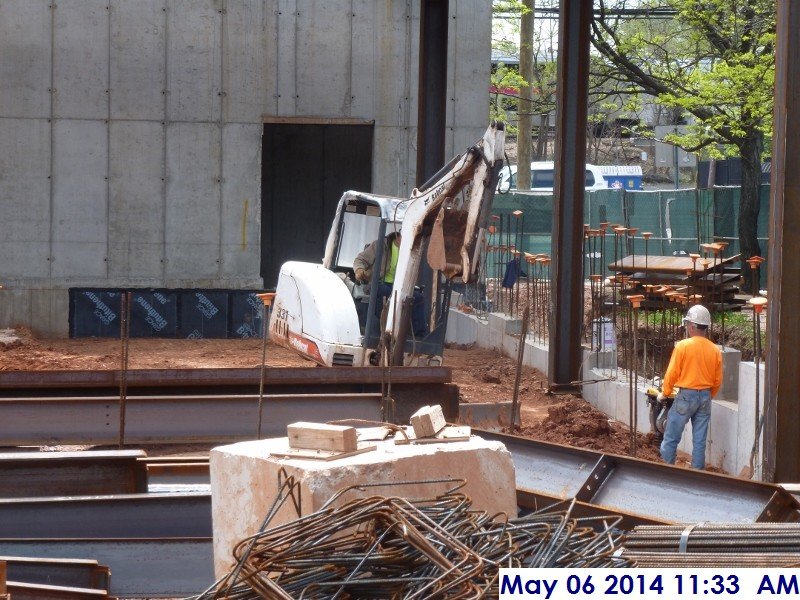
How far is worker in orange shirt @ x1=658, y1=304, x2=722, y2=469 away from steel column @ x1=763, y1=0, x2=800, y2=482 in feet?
8.10

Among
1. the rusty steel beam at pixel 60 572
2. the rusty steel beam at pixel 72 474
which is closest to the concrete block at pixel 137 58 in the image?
the rusty steel beam at pixel 72 474

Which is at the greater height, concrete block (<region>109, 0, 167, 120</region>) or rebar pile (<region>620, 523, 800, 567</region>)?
concrete block (<region>109, 0, 167, 120</region>)

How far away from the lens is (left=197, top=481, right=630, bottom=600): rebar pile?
4.85 metres

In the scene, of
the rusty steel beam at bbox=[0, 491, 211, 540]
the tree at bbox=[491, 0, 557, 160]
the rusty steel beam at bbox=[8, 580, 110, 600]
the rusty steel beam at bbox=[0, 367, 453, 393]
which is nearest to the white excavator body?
the rusty steel beam at bbox=[0, 367, 453, 393]

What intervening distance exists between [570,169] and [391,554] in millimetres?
9395

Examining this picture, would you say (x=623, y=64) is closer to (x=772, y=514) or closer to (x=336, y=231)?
(x=336, y=231)

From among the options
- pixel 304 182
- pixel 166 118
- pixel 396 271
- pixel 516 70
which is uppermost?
pixel 516 70

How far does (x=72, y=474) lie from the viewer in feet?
28.9

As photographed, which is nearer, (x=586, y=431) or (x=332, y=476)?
(x=332, y=476)

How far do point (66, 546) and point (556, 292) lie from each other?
7.70 meters

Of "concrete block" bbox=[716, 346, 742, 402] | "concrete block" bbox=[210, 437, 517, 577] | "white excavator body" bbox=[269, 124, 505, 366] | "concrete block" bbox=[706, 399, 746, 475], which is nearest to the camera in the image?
"concrete block" bbox=[210, 437, 517, 577]

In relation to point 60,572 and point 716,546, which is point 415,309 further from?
point 716,546

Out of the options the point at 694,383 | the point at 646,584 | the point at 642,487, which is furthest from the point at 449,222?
the point at 646,584

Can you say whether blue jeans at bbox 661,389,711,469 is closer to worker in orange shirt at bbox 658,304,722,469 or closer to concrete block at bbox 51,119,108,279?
worker in orange shirt at bbox 658,304,722,469
